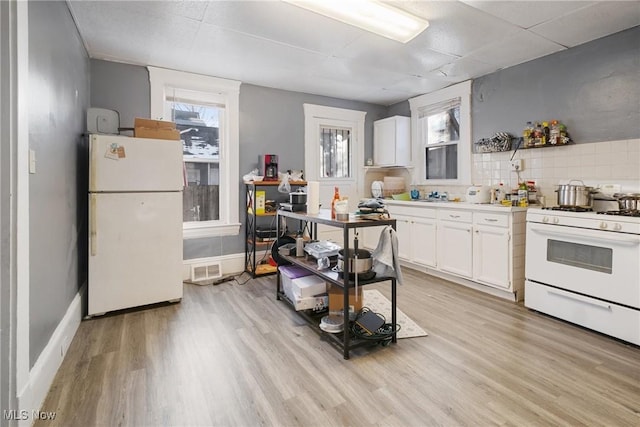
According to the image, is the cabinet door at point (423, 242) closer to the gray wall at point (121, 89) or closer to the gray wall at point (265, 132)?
the gray wall at point (265, 132)

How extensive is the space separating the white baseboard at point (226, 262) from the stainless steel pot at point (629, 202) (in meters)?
3.98

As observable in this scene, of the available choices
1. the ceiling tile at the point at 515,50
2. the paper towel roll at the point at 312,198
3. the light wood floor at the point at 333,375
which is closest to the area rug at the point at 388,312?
the light wood floor at the point at 333,375

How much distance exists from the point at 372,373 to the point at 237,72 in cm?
353

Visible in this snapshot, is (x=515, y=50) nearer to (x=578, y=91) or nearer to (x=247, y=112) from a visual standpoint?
(x=578, y=91)

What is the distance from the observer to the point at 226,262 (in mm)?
4273

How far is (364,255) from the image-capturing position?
7.50 ft

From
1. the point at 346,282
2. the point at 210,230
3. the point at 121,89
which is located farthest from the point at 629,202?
the point at 121,89

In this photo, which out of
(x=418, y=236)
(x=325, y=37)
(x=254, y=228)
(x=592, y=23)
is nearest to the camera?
(x=592, y=23)

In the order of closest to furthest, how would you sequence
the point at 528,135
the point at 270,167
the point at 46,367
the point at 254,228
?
the point at 46,367 < the point at 528,135 < the point at 254,228 < the point at 270,167

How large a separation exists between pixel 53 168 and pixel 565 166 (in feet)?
14.4

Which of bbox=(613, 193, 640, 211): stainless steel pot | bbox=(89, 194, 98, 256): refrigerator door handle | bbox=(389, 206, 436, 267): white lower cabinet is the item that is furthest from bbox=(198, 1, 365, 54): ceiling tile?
bbox=(613, 193, 640, 211): stainless steel pot

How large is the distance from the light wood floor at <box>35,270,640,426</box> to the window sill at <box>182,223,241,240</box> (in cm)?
130

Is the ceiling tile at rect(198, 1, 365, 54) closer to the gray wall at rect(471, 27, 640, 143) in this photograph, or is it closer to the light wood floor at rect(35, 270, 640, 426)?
the gray wall at rect(471, 27, 640, 143)

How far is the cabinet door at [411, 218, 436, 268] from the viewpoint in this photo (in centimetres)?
409
